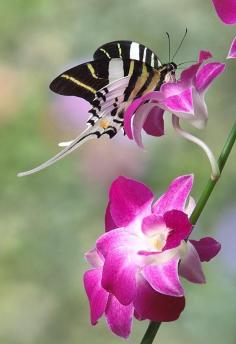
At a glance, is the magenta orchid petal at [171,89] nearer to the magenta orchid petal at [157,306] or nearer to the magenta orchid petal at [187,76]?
the magenta orchid petal at [187,76]

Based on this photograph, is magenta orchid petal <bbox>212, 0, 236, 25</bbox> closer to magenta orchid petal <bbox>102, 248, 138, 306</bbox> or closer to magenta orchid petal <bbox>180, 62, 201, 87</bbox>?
magenta orchid petal <bbox>180, 62, 201, 87</bbox>

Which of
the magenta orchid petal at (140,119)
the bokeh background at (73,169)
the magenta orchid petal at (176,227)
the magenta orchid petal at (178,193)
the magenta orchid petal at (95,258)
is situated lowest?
the bokeh background at (73,169)

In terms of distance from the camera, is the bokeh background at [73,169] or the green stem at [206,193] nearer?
the green stem at [206,193]

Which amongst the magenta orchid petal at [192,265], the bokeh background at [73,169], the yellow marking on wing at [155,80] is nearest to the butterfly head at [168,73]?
the yellow marking on wing at [155,80]

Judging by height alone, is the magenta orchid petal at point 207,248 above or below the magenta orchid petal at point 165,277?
above

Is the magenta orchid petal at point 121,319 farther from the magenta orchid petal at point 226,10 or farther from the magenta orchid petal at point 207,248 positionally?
the magenta orchid petal at point 226,10

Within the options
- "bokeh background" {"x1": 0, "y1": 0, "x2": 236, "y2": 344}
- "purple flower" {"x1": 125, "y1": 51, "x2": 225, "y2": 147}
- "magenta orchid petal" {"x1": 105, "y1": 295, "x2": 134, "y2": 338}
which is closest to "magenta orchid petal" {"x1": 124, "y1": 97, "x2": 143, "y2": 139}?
"purple flower" {"x1": 125, "y1": 51, "x2": 225, "y2": 147}

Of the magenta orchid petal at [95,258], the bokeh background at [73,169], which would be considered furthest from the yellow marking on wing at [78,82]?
the bokeh background at [73,169]
